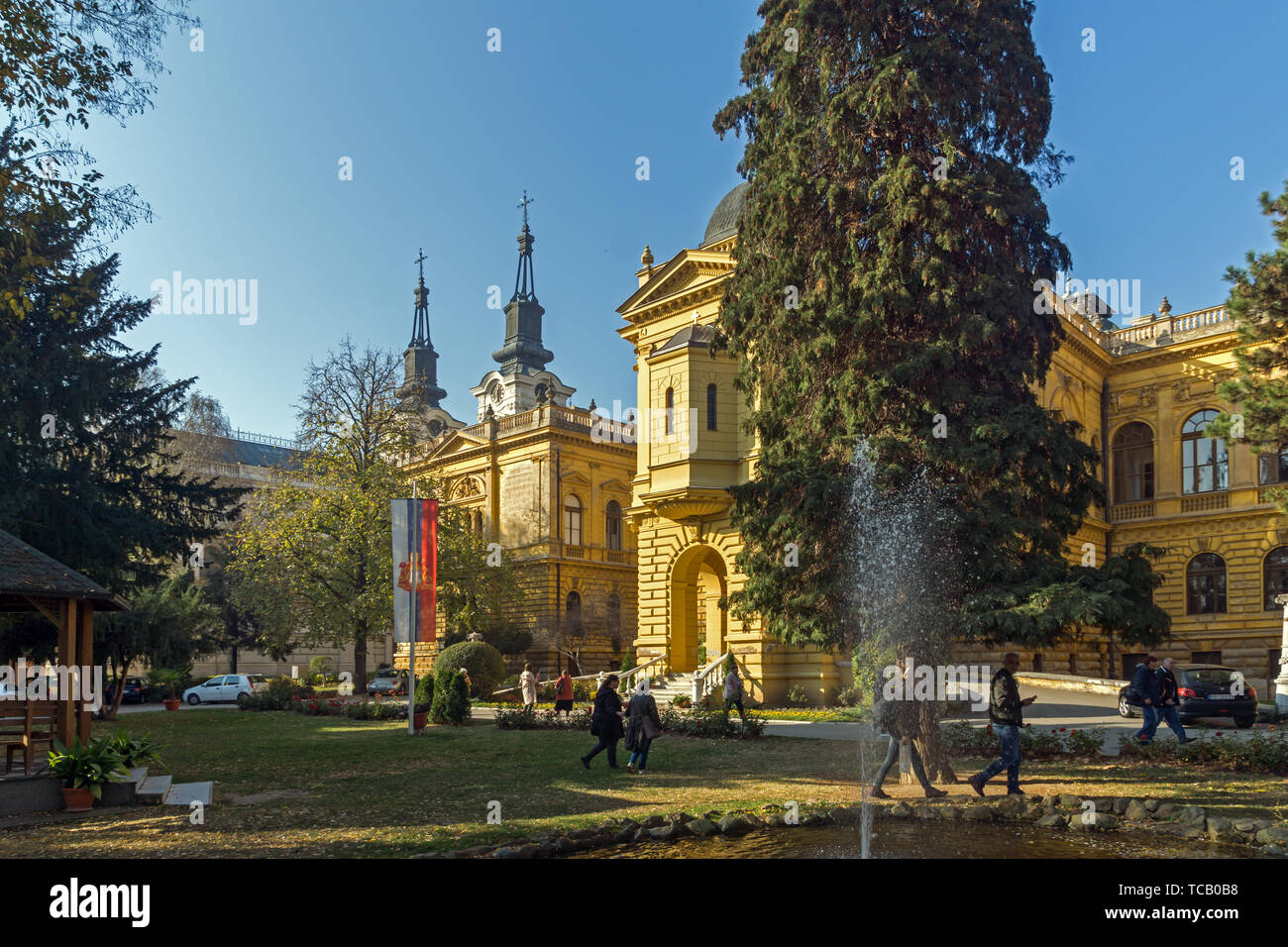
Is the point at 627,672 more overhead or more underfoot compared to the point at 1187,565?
more underfoot

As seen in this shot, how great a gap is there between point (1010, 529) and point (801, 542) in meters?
3.36

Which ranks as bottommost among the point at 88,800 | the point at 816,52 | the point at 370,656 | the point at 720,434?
the point at 370,656

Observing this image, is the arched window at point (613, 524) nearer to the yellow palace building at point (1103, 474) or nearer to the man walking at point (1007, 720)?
the yellow palace building at point (1103, 474)

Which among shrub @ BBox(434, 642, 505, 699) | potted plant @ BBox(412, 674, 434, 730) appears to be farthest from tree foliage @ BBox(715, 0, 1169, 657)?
shrub @ BBox(434, 642, 505, 699)

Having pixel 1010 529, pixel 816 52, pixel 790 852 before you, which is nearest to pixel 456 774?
pixel 790 852

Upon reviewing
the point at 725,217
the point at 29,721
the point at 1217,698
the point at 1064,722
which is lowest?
the point at 1064,722

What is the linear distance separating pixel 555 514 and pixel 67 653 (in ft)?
132

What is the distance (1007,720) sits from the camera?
12672 millimetres

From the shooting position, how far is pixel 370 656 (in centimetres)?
6831

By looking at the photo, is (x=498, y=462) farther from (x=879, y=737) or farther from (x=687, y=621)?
(x=879, y=737)

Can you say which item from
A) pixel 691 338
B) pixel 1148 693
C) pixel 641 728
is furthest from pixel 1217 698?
pixel 691 338

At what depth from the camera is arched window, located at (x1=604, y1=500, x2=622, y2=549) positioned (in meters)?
57.7

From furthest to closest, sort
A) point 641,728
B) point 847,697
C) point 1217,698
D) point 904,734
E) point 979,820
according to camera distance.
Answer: point 847,697, point 1217,698, point 641,728, point 904,734, point 979,820

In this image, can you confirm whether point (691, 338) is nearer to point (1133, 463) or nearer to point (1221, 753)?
point (1221, 753)
